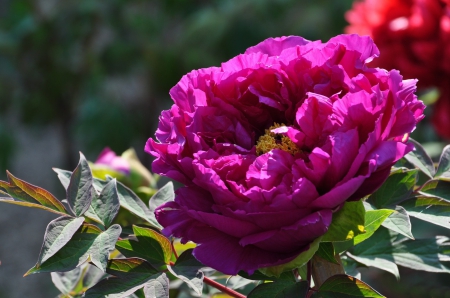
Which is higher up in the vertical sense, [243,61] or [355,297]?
[243,61]

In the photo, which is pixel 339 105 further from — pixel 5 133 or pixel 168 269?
pixel 5 133

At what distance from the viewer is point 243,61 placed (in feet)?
1.19

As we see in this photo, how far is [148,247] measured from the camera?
0.37 meters

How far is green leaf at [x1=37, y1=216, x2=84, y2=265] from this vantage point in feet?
1.09

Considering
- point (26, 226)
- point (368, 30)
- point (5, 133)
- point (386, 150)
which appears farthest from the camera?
point (26, 226)

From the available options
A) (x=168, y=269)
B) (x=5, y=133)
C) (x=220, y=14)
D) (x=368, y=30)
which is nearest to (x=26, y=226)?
(x=5, y=133)

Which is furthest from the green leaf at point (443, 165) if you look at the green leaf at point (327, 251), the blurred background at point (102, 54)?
the blurred background at point (102, 54)

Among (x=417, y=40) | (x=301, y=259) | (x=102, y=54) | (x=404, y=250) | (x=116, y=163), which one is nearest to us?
(x=301, y=259)

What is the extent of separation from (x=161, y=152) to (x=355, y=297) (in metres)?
0.12

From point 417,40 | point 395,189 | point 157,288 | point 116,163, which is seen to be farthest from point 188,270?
point 417,40

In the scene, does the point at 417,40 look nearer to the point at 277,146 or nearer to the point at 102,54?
the point at 277,146

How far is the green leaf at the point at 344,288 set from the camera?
0.32 meters

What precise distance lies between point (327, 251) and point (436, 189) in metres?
0.10

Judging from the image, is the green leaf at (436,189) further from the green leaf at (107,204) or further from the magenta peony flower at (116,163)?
the magenta peony flower at (116,163)
